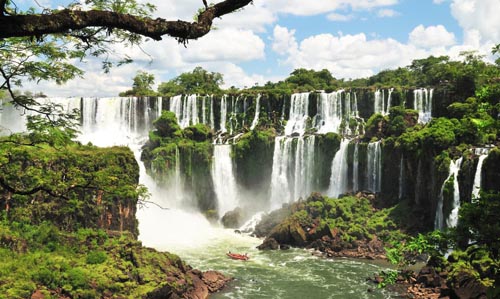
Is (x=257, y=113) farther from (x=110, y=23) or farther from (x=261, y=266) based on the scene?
(x=110, y=23)

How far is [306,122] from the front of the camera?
45.8 meters

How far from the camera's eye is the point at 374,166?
37.2 meters

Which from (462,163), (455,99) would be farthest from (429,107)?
(462,163)

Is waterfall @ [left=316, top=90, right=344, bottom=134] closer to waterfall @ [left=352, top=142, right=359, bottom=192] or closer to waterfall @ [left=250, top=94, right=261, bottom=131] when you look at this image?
waterfall @ [left=250, top=94, right=261, bottom=131]

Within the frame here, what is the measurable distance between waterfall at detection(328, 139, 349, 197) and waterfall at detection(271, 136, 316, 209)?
1.83 meters

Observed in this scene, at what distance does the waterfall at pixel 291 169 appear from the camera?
40469mm

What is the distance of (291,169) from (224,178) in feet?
20.2

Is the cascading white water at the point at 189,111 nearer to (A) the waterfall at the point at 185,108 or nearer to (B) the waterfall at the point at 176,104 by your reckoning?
(A) the waterfall at the point at 185,108

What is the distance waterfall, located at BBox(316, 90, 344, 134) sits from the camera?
147ft

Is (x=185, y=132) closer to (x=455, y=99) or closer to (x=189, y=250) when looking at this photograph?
(x=189, y=250)

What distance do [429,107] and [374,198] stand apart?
405 inches

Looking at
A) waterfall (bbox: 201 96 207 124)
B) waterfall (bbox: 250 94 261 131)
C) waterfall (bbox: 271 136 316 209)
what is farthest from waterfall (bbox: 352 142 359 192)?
waterfall (bbox: 201 96 207 124)

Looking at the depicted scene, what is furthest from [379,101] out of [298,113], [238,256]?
[238,256]

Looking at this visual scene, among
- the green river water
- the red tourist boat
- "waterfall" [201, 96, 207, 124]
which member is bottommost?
the green river water
